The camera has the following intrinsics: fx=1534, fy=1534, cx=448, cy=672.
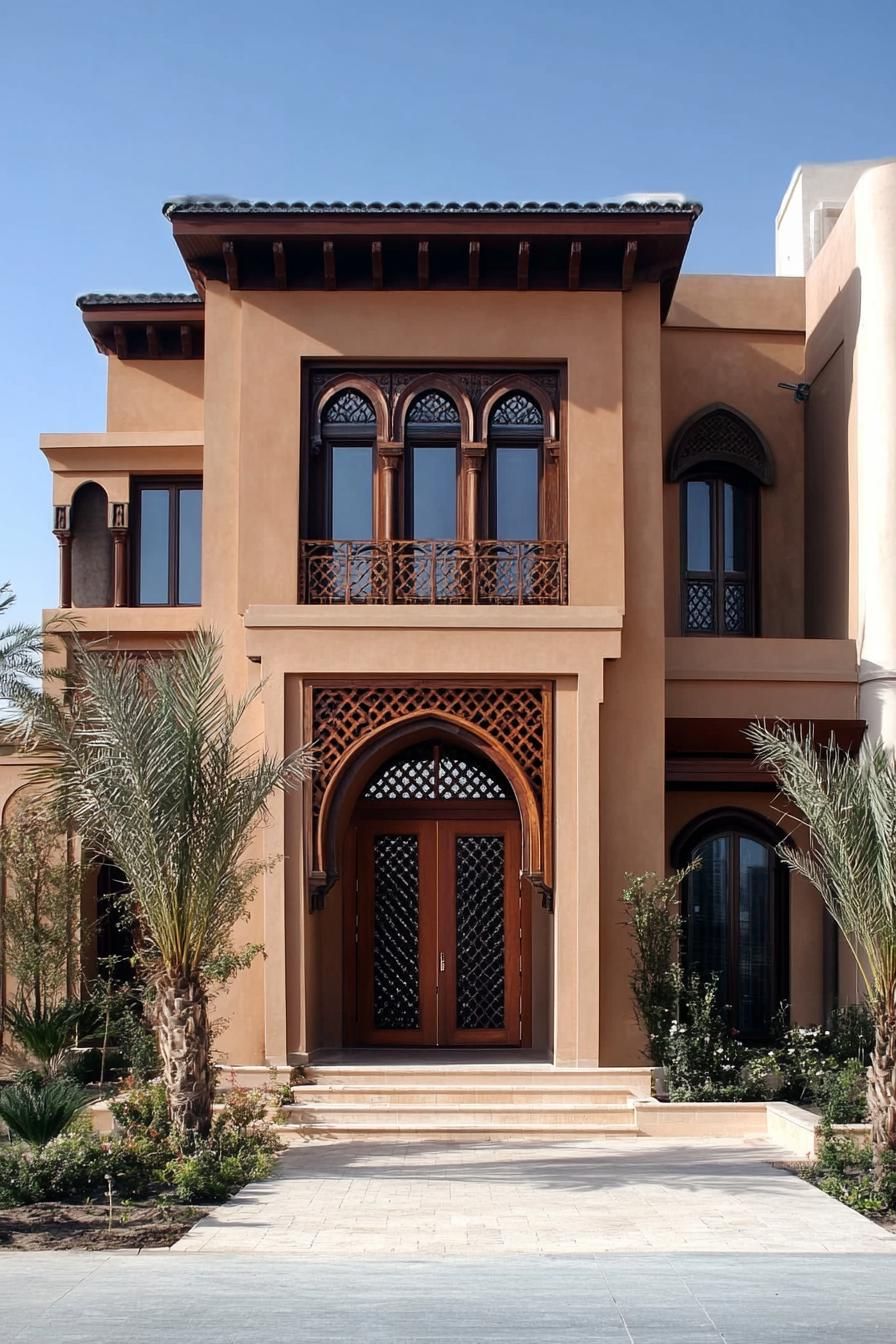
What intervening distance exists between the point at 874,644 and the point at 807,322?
4630 mm

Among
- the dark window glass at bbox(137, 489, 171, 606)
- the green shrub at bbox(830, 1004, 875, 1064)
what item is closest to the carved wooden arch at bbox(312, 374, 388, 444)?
the dark window glass at bbox(137, 489, 171, 606)

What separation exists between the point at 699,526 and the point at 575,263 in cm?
401

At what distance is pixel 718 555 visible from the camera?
17.9m

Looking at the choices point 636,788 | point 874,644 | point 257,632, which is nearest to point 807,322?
point 874,644

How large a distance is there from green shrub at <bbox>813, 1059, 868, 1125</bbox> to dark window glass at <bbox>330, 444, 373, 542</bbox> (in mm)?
6813

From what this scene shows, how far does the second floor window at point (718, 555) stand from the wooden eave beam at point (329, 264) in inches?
196

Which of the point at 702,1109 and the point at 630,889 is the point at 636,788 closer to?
the point at 630,889

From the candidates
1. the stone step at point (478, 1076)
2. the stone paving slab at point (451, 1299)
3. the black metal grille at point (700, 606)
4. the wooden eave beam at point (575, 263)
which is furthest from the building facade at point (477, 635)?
the stone paving slab at point (451, 1299)

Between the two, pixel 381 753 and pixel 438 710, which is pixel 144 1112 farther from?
pixel 438 710

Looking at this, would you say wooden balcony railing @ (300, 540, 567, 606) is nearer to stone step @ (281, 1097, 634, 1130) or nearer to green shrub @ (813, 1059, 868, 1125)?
stone step @ (281, 1097, 634, 1130)

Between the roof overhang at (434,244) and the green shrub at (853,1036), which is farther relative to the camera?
the roof overhang at (434,244)

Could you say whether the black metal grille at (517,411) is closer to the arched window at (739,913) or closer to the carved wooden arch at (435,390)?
the carved wooden arch at (435,390)

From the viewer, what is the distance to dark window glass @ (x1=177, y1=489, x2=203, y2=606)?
1783 centimetres

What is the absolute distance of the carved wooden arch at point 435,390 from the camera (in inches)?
607
